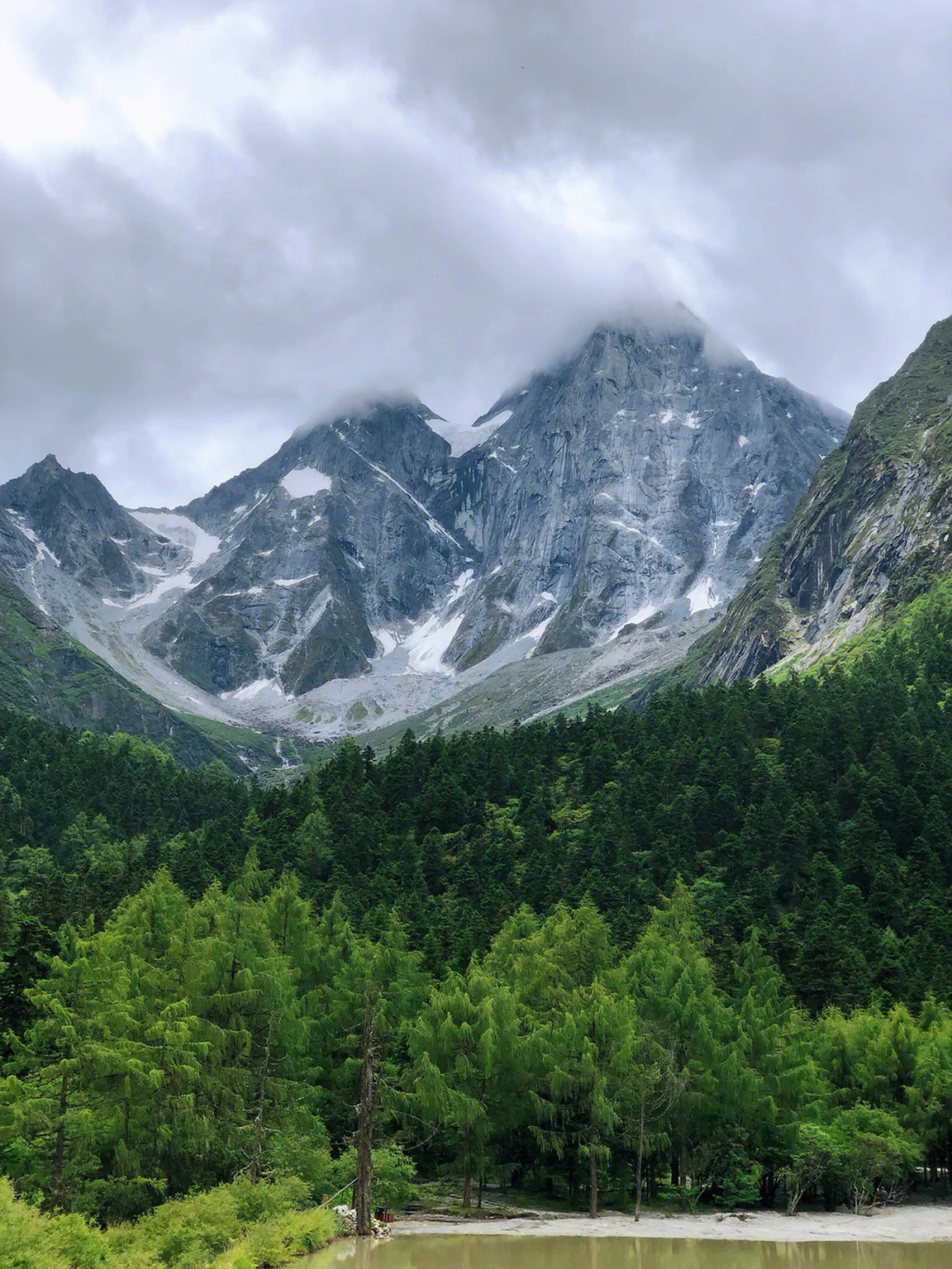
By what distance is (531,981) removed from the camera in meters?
78.3

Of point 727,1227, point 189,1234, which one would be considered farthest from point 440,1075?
point 189,1234

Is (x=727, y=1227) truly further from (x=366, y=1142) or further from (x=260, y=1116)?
(x=260, y=1116)

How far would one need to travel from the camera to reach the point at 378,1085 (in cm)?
6400

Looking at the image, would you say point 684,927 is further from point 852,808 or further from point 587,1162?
point 852,808

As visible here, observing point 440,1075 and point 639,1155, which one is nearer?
point 639,1155

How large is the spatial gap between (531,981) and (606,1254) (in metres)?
23.0

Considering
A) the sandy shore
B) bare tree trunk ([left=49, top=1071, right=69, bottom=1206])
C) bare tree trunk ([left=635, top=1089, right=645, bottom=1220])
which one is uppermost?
bare tree trunk ([left=49, top=1071, right=69, bottom=1206])

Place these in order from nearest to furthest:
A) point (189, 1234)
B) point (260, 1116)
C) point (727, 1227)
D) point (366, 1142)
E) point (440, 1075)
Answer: point (189, 1234) < point (366, 1142) < point (260, 1116) < point (727, 1227) < point (440, 1075)

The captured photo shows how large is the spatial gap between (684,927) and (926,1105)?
25.3 m

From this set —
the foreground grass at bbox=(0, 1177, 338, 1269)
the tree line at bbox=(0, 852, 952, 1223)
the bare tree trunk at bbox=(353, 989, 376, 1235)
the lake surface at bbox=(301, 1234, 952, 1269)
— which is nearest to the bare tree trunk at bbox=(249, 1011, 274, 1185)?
the tree line at bbox=(0, 852, 952, 1223)

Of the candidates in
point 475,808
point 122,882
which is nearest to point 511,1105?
point 122,882

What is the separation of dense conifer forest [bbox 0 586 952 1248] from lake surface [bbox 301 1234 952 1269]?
603 cm

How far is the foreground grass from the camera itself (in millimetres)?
38781

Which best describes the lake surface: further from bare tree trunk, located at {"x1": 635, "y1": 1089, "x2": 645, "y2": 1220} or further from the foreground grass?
bare tree trunk, located at {"x1": 635, "y1": 1089, "x2": 645, "y2": 1220}
